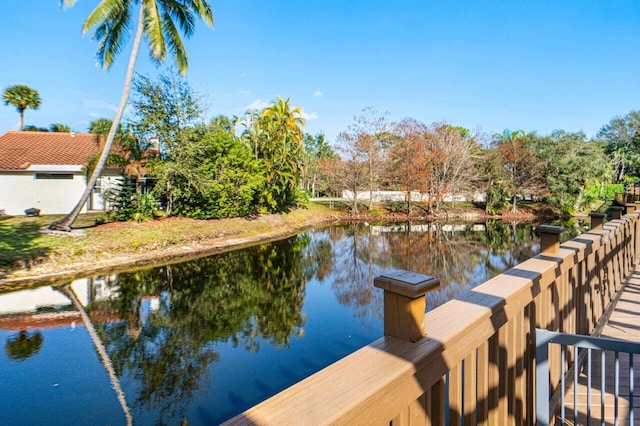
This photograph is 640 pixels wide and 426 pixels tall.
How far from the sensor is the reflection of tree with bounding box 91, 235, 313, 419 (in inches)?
161

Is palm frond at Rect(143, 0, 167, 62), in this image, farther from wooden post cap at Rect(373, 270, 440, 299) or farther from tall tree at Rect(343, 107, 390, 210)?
tall tree at Rect(343, 107, 390, 210)

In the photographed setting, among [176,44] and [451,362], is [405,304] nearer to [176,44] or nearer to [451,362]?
[451,362]

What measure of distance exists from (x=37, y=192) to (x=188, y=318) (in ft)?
50.8

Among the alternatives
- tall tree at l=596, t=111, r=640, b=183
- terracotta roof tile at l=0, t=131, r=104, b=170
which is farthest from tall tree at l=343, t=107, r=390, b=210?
tall tree at l=596, t=111, r=640, b=183

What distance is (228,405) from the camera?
3580mm

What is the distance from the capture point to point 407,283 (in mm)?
982

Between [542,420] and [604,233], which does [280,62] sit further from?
[542,420]

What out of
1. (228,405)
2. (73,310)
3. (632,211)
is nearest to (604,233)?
(632,211)

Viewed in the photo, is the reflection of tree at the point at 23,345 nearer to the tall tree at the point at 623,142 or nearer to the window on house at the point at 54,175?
the window on house at the point at 54,175

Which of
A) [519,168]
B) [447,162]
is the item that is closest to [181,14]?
[447,162]

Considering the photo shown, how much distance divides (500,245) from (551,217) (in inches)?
567

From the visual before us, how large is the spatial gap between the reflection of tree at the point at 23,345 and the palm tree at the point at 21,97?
28.8 meters

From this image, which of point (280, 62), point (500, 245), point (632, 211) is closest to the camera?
point (632, 211)

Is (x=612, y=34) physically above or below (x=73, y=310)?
above
